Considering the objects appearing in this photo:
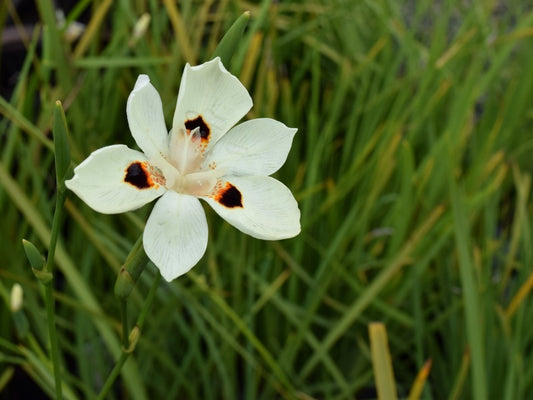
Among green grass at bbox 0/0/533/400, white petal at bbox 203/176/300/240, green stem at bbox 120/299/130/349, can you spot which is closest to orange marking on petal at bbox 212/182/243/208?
white petal at bbox 203/176/300/240

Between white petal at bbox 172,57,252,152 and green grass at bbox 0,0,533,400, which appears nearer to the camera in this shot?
white petal at bbox 172,57,252,152

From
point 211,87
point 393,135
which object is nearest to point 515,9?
point 393,135

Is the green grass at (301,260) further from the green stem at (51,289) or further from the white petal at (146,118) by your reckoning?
the white petal at (146,118)

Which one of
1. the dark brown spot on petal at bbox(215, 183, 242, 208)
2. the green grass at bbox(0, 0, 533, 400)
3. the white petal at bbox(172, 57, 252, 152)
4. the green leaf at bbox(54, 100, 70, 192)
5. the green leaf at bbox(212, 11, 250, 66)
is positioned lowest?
the green grass at bbox(0, 0, 533, 400)

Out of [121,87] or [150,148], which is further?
[121,87]

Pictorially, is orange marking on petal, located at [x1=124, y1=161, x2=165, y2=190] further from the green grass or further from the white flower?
the green grass

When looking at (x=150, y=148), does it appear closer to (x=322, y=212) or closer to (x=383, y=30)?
(x=322, y=212)
